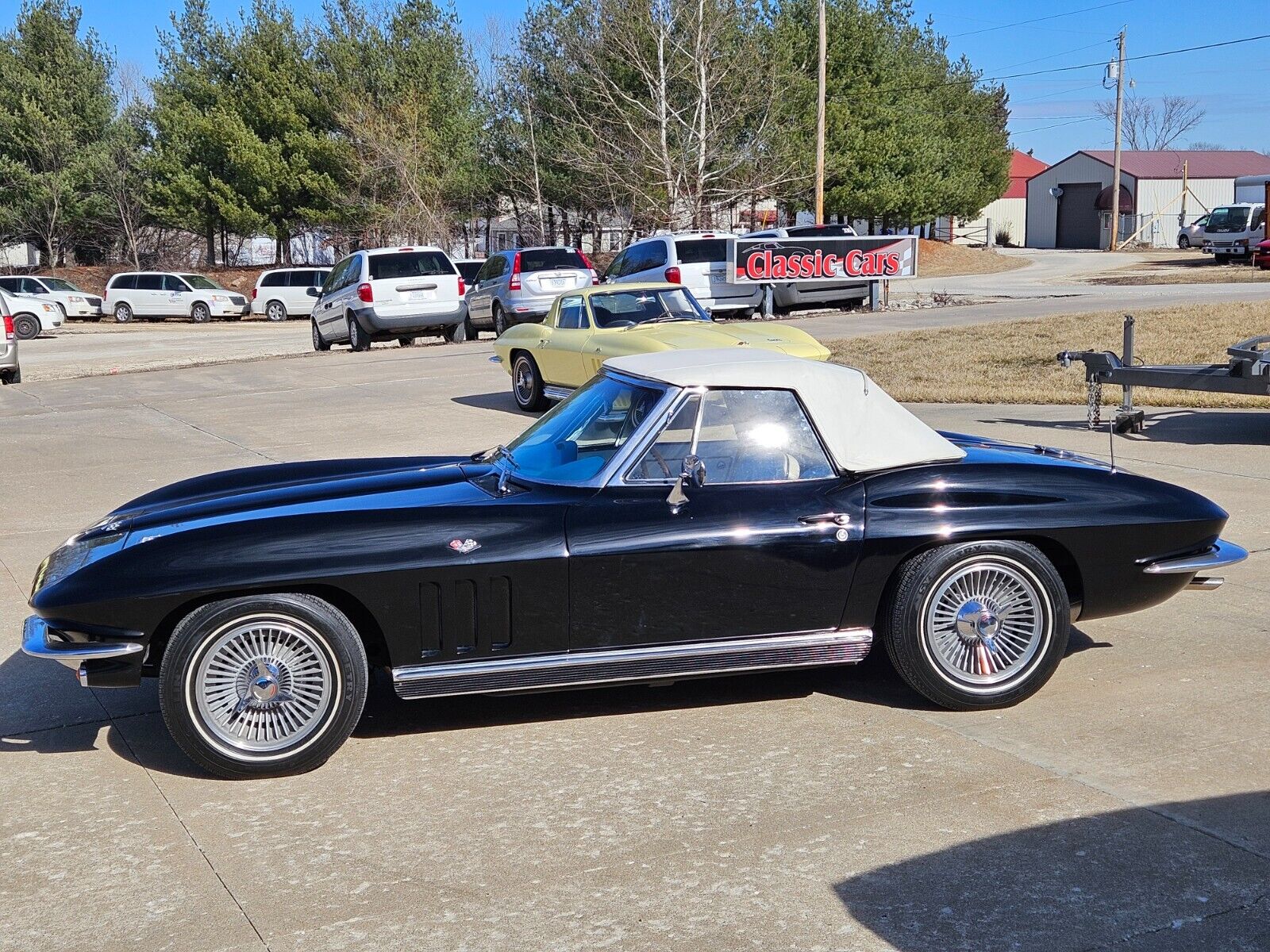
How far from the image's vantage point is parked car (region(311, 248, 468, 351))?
2208 cm

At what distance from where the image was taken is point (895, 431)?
17.6ft

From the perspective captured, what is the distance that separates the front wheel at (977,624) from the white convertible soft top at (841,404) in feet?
1.56

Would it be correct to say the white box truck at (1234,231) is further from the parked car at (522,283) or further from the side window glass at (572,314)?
the side window glass at (572,314)

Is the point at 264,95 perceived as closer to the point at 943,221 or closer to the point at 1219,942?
the point at 943,221

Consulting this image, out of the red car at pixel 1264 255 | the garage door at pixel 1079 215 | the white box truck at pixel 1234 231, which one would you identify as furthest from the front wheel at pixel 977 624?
the garage door at pixel 1079 215

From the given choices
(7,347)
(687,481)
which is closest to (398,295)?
(7,347)

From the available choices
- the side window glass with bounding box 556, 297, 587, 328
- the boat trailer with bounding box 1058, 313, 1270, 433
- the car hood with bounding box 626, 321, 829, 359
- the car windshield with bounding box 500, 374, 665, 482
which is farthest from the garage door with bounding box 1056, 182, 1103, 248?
the car windshield with bounding box 500, 374, 665, 482

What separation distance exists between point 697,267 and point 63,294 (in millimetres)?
24251

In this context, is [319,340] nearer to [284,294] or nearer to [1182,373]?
[284,294]

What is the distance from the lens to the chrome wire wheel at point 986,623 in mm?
5078

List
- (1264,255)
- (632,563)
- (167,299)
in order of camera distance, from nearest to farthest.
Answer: (632,563)
(1264,255)
(167,299)

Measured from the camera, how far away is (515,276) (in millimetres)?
23562

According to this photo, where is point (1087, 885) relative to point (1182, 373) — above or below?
below

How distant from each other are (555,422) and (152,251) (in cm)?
5400
